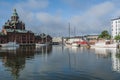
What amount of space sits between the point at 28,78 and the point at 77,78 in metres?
6.00

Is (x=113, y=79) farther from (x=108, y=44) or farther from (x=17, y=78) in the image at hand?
(x=108, y=44)

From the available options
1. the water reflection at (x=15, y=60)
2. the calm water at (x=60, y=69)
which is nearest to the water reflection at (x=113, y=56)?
the calm water at (x=60, y=69)

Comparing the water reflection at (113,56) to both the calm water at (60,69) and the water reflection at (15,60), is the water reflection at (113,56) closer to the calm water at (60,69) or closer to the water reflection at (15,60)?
the calm water at (60,69)

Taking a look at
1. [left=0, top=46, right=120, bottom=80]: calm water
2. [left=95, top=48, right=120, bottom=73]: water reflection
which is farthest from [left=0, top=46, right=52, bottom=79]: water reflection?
[left=95, top=48, right=120, bottom=73]: water reflection

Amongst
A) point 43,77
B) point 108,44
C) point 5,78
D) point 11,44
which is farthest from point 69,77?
point 11,44

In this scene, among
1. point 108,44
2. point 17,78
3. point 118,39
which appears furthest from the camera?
point 118,39

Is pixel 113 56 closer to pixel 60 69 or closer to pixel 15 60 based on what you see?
pixel 15 60

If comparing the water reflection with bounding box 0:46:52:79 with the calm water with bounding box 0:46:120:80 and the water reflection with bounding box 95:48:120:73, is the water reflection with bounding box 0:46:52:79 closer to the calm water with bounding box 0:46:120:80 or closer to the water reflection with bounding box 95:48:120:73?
the calm water with bounding box 0:46:120:80

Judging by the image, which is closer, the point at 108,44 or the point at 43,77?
the point at 43,77

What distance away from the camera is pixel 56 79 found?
29.8 metres

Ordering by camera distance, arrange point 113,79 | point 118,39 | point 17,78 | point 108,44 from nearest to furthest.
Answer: point 113,79 < point 17,78 < point 108,44 < point 118,39

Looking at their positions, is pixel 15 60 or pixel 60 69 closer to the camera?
pixel 60 69

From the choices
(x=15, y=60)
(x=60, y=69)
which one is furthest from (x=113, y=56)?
(x=60, y=69)

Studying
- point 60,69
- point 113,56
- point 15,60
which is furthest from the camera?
point 113,56
